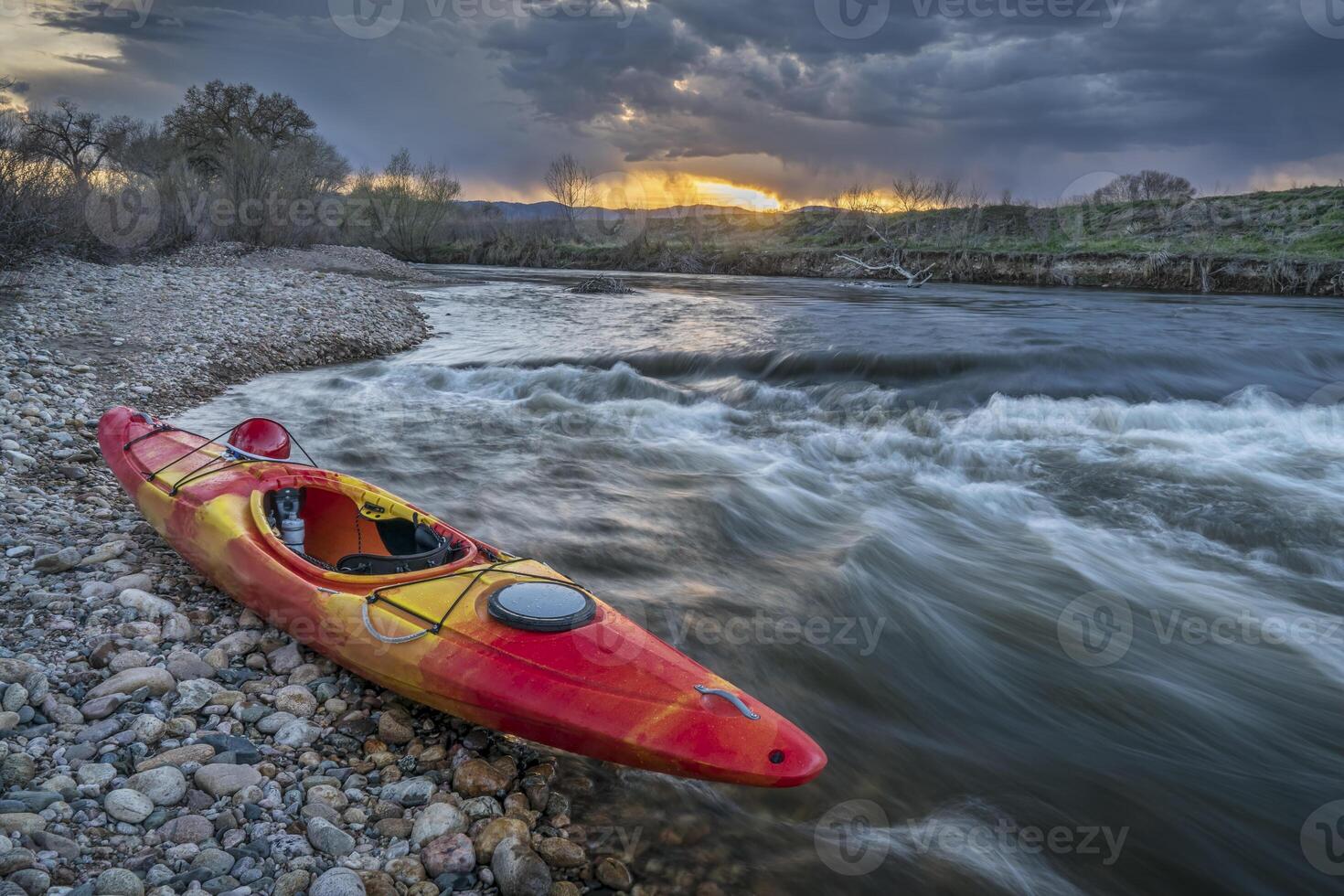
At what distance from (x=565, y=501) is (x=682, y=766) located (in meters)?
3.93

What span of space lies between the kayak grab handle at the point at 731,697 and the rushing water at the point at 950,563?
496 millimetres

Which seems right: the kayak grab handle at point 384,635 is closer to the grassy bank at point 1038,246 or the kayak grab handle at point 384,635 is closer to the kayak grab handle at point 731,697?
the kayak grab handle at point 731,697

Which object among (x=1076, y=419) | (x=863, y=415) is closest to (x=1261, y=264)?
(x=1076, y=419)

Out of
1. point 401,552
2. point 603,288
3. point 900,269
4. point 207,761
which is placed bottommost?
point 207,761


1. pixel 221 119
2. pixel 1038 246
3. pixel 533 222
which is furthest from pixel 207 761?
pixel 533 222

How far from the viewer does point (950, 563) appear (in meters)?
5.57

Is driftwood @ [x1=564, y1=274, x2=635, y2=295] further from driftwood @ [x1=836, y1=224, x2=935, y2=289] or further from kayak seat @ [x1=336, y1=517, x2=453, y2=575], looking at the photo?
kayak seat @ [x1=336, y1=517, x2=453, y2=575]

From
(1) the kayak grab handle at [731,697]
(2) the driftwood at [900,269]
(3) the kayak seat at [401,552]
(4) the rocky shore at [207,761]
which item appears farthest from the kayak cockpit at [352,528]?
(2) the driftwood at [900,269]

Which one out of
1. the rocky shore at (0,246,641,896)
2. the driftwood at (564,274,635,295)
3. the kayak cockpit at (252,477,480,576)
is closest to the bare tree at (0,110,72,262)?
the rocky shore at (0,246,641,896)

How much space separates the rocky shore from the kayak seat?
489 millimetres

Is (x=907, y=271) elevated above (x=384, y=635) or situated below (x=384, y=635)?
above

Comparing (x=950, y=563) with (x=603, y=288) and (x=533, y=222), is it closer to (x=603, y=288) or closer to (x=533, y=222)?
(x=603, y=288)

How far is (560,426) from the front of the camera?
28.8 feet

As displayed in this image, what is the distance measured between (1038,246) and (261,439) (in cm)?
2935
